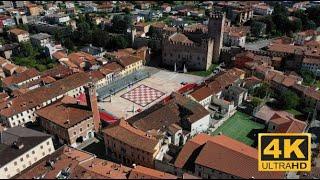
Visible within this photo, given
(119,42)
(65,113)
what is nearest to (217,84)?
(65,113)

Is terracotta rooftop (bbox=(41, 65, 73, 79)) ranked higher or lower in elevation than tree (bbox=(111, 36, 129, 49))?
lower

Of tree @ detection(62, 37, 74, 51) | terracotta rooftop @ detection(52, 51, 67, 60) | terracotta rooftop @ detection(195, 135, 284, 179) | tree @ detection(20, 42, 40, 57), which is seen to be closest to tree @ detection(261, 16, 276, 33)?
tree @ detection(62, 37, 74, 51)

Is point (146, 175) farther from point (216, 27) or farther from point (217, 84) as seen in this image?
point (216, 27)

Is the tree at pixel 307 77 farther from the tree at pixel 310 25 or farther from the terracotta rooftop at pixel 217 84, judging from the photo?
the tree at pixel 310 25

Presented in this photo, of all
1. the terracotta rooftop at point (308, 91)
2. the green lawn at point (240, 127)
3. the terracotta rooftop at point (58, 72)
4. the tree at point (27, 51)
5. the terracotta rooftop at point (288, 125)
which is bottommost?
the green lawn at point (240, 127)

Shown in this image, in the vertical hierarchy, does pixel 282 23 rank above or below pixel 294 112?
above

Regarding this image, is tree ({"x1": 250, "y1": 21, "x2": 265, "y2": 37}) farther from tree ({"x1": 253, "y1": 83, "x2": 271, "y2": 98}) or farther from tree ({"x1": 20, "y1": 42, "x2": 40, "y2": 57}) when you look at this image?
tree ({"x1": 20, "y1": 42, "x2": 40, "y2": 57})

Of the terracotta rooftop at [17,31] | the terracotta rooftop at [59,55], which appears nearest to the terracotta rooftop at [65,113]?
the terracotta rooftop at [59,55]
